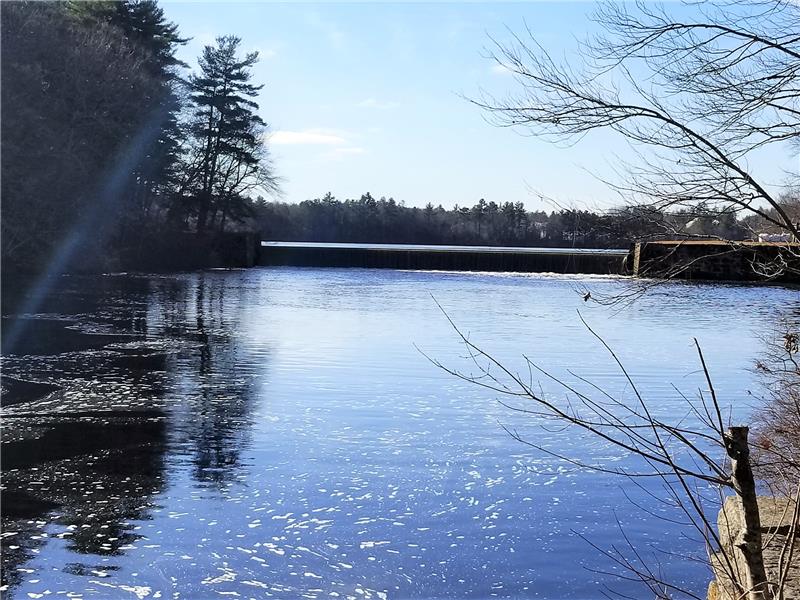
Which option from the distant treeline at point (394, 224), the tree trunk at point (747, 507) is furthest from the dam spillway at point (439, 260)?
the tree trunk at point (747, 507)

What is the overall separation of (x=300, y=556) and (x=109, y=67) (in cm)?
3189

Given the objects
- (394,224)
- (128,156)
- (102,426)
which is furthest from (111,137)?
(394,224)

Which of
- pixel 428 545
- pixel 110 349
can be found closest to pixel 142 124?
pixel 110 349

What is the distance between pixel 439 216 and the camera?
95.2 metres

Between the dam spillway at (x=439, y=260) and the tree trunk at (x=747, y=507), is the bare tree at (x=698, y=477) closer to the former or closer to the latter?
the tree trunk at (x=747, y=507)

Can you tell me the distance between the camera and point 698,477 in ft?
9.23

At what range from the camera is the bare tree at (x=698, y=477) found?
252cm

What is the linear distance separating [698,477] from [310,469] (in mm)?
5322

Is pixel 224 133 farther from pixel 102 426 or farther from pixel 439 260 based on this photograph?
pixel 102 426

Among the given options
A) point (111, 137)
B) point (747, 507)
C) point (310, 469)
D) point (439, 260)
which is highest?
point (111, 137)

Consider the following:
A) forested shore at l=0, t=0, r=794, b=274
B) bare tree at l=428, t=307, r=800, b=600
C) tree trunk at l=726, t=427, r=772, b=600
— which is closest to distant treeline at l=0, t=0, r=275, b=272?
forested shore at l=0, t=0, r=794, b=274

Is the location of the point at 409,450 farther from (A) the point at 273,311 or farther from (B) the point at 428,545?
(A) the point at 273,311

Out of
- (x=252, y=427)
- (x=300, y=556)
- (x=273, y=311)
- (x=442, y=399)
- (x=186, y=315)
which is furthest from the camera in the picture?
(x=273, y=311)

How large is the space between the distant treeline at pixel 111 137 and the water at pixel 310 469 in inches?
499
